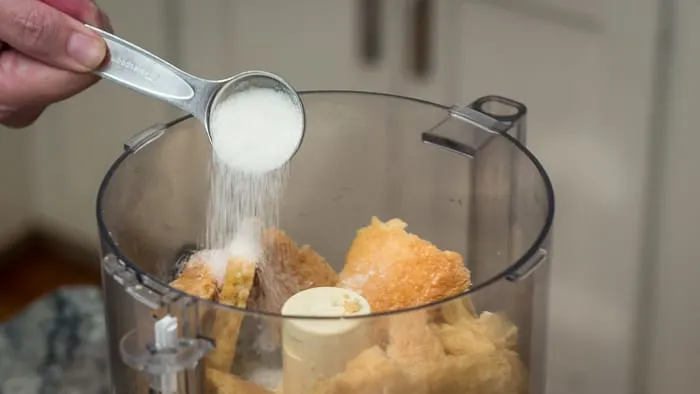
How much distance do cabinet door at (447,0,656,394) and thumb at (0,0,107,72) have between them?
49 centimetres

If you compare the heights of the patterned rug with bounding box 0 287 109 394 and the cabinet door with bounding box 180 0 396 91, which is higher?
the cabinet door with bounding box 180 0 396 91

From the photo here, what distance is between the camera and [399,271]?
69 cm

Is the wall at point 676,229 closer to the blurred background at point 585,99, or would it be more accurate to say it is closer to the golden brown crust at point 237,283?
the blurred background at point 585,99

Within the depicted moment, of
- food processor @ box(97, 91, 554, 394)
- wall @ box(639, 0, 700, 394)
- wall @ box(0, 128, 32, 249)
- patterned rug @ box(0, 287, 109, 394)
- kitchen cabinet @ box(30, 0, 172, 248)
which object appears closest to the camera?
food processor @ box(97, 91, 554, 394)

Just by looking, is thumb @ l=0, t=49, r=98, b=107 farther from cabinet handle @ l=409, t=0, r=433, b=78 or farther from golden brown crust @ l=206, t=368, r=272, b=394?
cabinet handle @ l=409, t=0, r=433, b=78

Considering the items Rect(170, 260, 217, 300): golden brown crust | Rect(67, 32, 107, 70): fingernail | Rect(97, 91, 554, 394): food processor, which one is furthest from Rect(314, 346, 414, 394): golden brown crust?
Rect(67, 32, 107, 70): fingernail

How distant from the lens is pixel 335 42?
3.95ft

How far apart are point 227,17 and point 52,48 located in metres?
0.64

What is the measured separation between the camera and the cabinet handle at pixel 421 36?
1.11 meters

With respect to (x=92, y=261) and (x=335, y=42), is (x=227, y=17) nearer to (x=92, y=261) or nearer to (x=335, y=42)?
(x=335, y=42)

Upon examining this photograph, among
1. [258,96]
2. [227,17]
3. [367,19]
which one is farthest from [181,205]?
[227,17]

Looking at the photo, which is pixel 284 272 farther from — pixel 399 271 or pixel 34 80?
pixel 34 80

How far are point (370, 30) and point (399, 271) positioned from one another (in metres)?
0.53

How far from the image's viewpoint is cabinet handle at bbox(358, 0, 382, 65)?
3.80 feet
